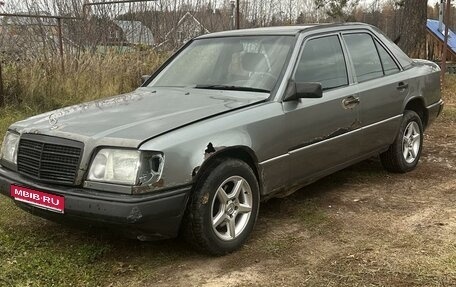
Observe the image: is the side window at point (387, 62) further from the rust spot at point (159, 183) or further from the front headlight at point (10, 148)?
the front headlight at point (10, 148)

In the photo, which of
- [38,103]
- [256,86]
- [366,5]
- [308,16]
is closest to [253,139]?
[256,86]

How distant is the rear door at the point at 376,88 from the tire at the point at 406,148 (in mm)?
163

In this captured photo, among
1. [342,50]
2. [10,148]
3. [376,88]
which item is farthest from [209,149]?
[376,88]

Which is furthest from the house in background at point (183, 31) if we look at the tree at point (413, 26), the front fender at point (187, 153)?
the front fender at point (187, 153)

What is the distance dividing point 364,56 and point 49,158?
10.3 feet

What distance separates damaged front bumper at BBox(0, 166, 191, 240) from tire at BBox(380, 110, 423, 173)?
2.98m

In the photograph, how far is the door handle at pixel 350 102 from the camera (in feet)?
15.0

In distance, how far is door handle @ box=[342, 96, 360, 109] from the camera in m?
4.59

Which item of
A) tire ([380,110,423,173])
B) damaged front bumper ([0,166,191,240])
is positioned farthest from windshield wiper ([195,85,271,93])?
tire ([380,110,423,173])

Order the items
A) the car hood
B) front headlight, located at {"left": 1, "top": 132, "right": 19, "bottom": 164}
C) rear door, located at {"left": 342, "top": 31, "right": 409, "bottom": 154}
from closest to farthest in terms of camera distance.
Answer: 1. the car hood
2. front headlight, located at {"left": 1, "top": 132, "right": 19, "bottom": 164}
3. rear door, located at {"left": 342, "top": 31, "right": 409, "bottom": 154}

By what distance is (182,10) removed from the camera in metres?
12.8

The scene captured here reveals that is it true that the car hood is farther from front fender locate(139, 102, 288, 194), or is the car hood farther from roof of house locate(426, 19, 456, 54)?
roof of house locate(426, 19, 456, 54)

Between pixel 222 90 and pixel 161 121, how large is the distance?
94cm

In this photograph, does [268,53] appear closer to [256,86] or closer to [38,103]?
[256,86]
